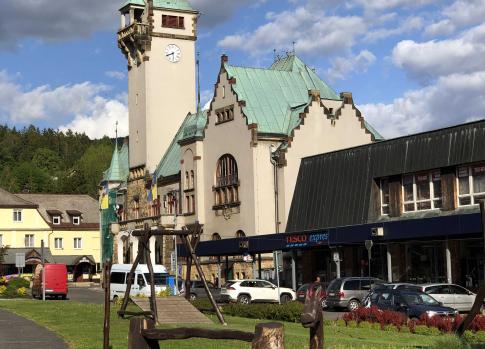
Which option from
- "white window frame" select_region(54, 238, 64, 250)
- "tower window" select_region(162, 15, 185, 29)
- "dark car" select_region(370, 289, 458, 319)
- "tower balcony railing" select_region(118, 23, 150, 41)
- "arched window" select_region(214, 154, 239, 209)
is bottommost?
"dark car" select_region(370, 289, 458, 319)

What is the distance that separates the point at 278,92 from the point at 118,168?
2942cm

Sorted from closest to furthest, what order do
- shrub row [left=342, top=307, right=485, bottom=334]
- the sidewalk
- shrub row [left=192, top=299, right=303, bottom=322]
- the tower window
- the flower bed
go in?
the sidewalk → shrub row [left=342, top=307, right=485, bottom=334] → shrub row [left=192, top=299, right=303, bottom=322] → the flower bed → the tower window

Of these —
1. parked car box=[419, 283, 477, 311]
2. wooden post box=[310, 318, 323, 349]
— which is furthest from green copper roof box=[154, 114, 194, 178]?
wooden post box=[310, 318, 323, 349]

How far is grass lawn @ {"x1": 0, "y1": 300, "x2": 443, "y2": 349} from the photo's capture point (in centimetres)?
2248

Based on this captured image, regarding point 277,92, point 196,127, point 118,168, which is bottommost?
point 118,168

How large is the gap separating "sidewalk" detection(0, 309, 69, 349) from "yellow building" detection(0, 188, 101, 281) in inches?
2646

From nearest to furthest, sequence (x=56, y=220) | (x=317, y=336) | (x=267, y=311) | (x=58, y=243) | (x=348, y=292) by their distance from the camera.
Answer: (x=317, y=336)
(x=267, y=311)
(x=348, y=292)
(x=58, y=243)
(x=56, y=220)

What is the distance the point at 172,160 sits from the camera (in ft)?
271

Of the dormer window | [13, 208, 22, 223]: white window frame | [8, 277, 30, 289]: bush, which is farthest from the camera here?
the dormer window

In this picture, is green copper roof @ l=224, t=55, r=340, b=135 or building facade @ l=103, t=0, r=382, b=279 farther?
green copper roof @ l=224, t=55, r=340, b=135

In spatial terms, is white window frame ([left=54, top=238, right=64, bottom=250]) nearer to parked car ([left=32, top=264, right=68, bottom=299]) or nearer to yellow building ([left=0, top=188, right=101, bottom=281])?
yellow building ([left=0, top=188, right=101, bottom=281])

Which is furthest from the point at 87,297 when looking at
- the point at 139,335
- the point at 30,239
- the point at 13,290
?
the point at 139,335

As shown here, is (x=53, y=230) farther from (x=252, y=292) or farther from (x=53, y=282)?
(x=252, y=292)

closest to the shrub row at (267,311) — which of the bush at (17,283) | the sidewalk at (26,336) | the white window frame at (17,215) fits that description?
the sidewalk at (26,336)
